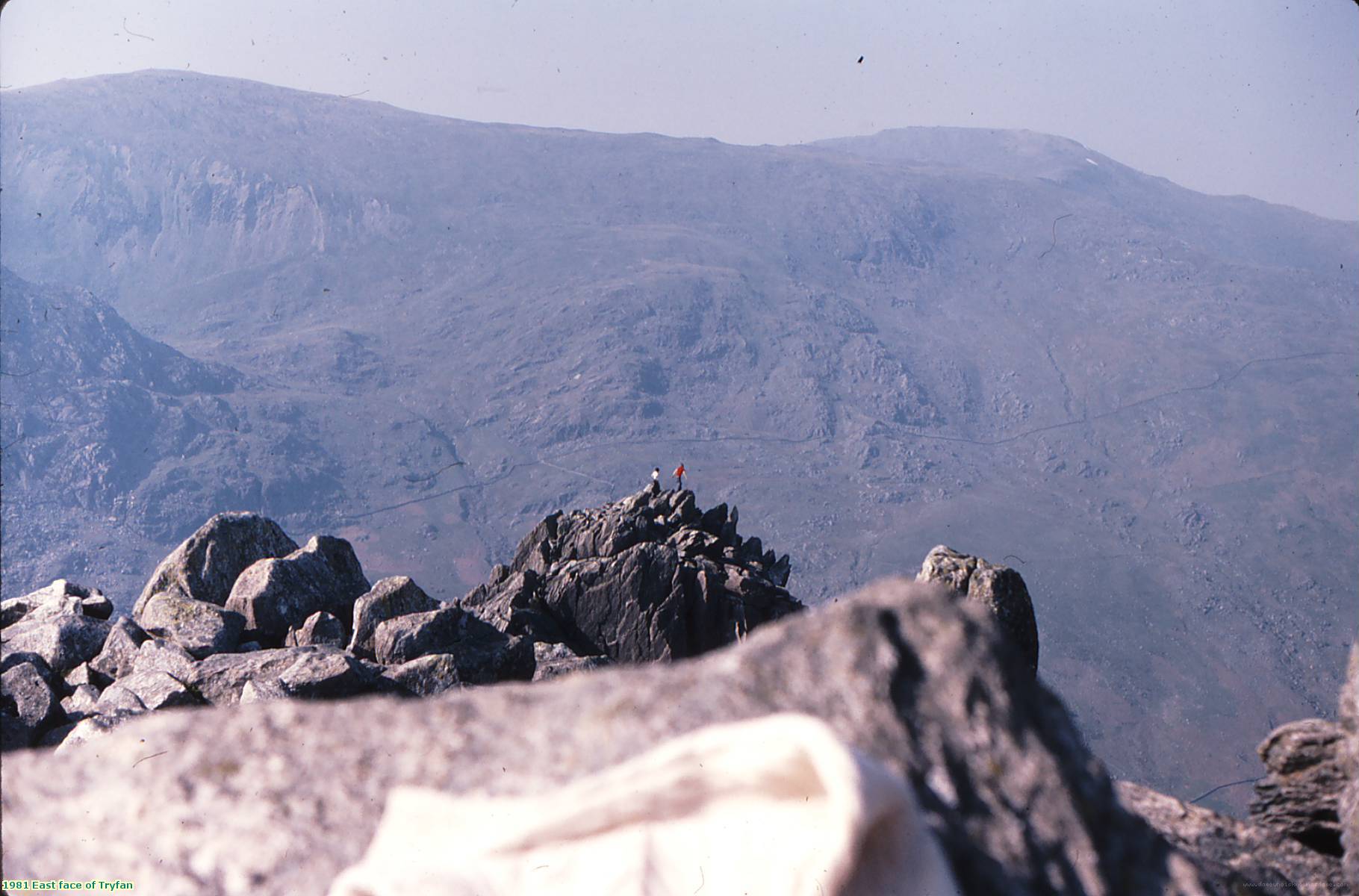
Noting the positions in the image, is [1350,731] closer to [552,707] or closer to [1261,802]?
[1261,802]

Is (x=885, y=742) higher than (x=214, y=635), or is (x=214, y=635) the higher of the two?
(x=885, y=742)

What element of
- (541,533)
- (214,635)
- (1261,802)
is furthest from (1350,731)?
(541,533)

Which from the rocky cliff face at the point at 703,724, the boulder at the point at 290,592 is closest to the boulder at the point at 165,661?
the boulder at the point at 290,592

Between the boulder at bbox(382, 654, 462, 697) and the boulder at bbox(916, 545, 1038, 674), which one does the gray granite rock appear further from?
the boulder at bbox(916, 545, 1038, 674)

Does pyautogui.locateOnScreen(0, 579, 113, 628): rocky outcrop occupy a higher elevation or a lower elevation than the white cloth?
lower

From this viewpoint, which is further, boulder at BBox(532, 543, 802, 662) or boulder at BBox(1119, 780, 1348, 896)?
boulder at BBox(532, 543, 802, 662)

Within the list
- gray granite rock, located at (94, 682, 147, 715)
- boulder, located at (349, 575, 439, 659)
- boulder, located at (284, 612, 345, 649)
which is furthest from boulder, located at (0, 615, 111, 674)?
boulder, located at (349, 575, 439, 659)

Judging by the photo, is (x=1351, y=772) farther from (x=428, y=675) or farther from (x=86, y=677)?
(x=86, y=677)

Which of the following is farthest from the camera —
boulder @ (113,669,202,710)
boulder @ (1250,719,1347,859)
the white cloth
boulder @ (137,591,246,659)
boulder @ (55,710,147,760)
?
boulder @ (137,591,246,659)
